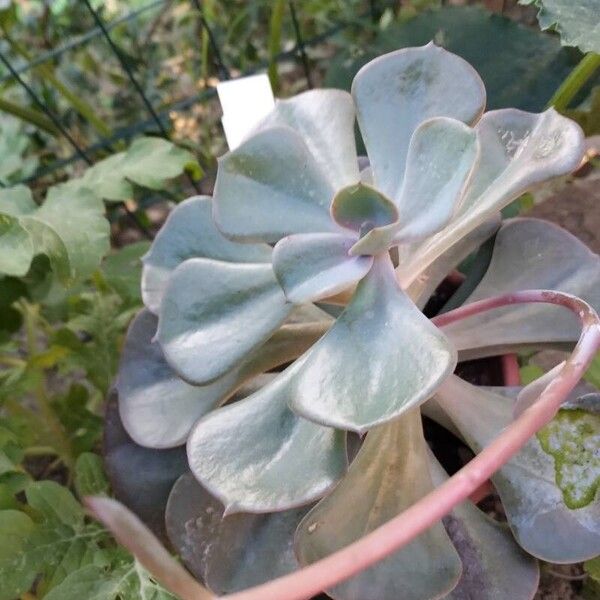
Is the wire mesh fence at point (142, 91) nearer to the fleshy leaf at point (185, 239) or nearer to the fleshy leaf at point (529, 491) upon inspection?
the fleshy leaf at point (185, 239)

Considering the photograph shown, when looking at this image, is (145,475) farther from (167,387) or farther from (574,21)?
(574,21)

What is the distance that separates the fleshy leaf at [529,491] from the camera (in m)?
0.49

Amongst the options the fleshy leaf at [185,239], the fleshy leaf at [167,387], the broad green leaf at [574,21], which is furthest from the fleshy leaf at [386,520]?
the broad green leaf at [574,21]

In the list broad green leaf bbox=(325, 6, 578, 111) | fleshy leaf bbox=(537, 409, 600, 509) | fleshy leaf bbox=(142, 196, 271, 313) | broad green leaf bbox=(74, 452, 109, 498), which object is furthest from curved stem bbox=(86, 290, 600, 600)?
broad green leaf bbox=(325, 6, 578, 111)

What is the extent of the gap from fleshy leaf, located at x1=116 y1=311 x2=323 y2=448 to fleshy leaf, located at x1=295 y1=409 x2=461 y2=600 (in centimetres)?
10

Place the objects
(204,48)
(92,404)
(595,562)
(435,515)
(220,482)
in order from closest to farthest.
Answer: (435,515)
(220,482)
(595,562)
(92,404)
(204,48)

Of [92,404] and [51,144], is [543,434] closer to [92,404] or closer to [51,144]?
[92,404]

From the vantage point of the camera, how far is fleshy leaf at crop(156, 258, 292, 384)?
0.52 m

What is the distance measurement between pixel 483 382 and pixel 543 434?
14cm

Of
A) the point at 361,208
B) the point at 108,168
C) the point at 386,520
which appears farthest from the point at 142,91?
the point at 386,520

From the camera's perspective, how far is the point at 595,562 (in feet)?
1.90

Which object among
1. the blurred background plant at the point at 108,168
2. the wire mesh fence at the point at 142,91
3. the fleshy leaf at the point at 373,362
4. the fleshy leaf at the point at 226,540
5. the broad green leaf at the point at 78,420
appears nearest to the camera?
the fleshy leaf at the point at 373,362

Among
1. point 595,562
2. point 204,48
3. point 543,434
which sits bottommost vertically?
point 595,562

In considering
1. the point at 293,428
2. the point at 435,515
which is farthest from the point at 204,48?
the point at 435,515
